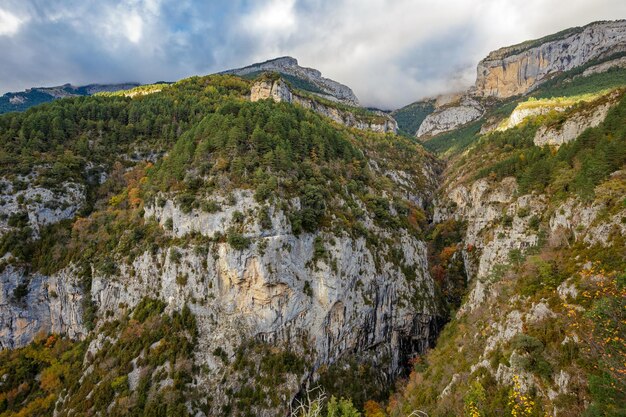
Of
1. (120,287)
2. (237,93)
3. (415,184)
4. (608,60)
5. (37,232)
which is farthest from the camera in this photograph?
(608,60)

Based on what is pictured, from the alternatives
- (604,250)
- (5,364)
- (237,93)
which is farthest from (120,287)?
(237,93)

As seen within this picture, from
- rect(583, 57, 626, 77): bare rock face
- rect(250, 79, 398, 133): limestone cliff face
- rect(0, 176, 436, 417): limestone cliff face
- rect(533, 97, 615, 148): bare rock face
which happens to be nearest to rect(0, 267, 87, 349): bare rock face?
rect(0, 176, 436, 417): limestone cliff face

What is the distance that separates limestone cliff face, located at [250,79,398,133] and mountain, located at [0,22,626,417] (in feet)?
147

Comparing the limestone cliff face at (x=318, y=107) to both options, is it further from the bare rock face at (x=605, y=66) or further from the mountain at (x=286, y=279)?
the bare rock face at (x=605, y=66)

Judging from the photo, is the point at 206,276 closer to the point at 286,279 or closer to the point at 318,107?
the point at 286,279

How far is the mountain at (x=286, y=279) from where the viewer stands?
30578mm

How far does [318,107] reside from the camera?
442 feet

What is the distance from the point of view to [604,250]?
97.8 ft

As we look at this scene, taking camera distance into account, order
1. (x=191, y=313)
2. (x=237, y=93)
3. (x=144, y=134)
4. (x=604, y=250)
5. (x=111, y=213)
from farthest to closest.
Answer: (x=237, y=93) → (x=144, y=134) → (x=111, y=213) → (x=191, y=313) → (x=604, y=250)

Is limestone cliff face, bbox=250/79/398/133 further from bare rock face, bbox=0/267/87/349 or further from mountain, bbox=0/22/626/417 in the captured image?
bare rock face, bbox=0/267/87/349

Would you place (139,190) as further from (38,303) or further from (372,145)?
(372,145)

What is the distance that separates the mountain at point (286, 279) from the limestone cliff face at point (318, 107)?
4475 cm

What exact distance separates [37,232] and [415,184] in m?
97.9

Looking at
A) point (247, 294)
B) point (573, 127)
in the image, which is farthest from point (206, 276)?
point (573, 127)
